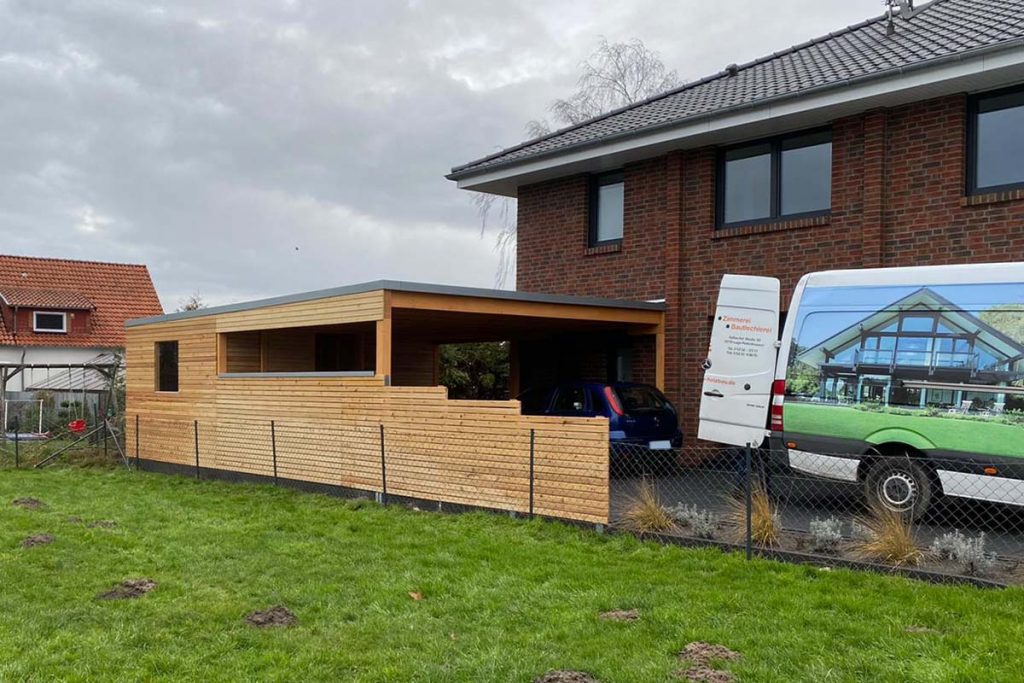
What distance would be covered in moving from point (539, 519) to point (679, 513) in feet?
4.85

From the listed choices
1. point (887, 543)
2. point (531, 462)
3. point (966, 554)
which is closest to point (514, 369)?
point (531, 462)

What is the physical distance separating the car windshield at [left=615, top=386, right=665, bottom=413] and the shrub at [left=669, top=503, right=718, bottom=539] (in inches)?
150

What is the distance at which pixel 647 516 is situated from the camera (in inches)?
335

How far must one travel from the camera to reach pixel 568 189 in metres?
15.9

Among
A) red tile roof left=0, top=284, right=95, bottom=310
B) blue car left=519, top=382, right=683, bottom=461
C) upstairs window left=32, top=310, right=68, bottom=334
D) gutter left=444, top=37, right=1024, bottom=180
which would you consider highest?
gutter left=444, top=37, right=1024, bottom=180

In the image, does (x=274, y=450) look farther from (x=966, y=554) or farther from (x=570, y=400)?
(x=966, y=554)

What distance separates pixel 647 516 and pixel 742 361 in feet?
10.8

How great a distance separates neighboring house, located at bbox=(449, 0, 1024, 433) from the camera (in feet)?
36.3

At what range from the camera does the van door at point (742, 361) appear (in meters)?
10.9

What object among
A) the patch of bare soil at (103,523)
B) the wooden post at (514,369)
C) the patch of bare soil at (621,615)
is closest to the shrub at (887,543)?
the patch of bare soil at (621,615)

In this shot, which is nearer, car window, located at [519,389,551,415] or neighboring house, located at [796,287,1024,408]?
neighboring house, located at [796,287,1024,408]

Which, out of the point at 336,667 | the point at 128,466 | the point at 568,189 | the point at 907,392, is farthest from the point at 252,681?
the point at 128,466

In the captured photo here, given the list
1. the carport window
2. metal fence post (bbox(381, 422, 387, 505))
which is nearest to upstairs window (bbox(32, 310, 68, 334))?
the carport window

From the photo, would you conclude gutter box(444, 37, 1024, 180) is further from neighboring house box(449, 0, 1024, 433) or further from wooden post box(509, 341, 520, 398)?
wooden post box(509, 341, 520, 398)
